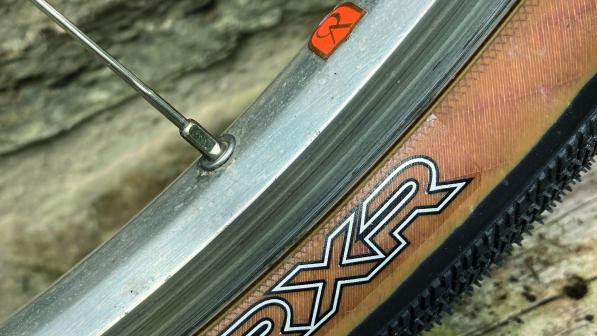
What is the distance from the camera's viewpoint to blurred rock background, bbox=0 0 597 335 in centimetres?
80

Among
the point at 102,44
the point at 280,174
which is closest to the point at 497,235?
the point at 280,174

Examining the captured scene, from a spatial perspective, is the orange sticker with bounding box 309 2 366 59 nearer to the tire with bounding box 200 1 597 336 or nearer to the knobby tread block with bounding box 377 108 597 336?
the tire with bounding box 200 1 597 336

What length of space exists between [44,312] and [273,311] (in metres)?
0.16

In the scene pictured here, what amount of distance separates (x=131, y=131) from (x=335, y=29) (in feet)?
1.39

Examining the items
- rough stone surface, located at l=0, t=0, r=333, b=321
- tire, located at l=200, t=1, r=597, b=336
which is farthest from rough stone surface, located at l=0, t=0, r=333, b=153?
tire, located at l=200, t=1, r=597, b=336

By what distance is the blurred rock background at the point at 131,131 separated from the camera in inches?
31.4

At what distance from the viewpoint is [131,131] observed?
915mm

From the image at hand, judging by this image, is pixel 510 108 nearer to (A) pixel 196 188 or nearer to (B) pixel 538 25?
(B) pixel 538 25

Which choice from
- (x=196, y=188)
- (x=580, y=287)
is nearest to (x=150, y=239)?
(x=196, y=188)

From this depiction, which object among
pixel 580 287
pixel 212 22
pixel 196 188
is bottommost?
pixel 580 287

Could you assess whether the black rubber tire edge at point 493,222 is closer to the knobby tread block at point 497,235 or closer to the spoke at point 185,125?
the knobby tread block at point 497,235

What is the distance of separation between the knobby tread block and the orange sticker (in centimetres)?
18

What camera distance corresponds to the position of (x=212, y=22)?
2.81 ft

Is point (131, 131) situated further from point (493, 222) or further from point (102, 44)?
point (493, 222)
